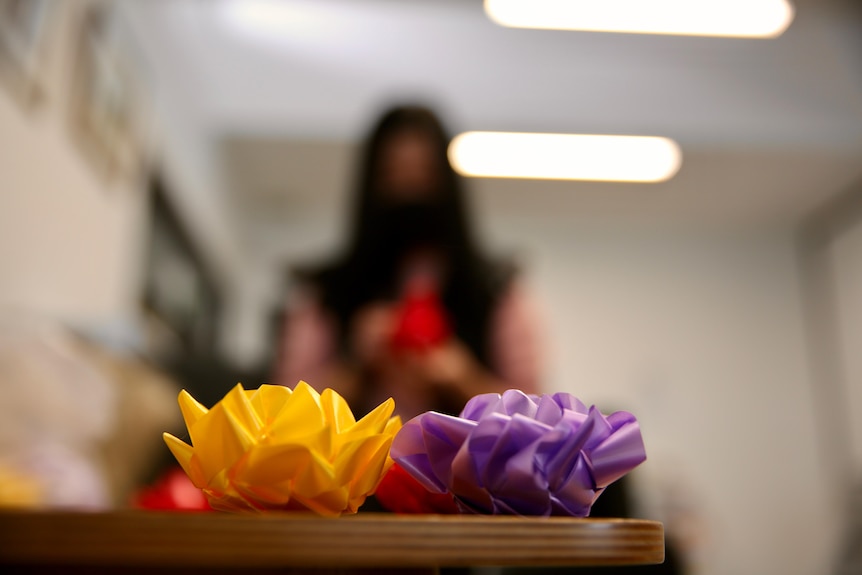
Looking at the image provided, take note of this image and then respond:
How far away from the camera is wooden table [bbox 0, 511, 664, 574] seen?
226mm

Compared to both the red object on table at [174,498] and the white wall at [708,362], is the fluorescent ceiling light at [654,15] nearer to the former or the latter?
the white wall at [708,362]

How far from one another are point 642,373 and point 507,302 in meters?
3.11

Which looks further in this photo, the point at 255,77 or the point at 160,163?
the point at 255,77

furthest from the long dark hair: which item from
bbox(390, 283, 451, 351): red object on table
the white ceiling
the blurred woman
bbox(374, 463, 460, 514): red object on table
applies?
the white ceiling

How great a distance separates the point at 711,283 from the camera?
4.52 m

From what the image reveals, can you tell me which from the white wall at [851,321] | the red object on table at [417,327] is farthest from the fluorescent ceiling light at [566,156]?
the red object on table at [417,327]

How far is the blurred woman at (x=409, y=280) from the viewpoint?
4.56 ft

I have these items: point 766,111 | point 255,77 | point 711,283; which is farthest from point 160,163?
point 711,283

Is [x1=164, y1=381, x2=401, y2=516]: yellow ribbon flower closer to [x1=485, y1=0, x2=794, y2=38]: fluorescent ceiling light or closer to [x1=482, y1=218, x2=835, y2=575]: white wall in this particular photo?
[x1=485, y1=0, x2=794, y2=38]: fluorescent ceiling light

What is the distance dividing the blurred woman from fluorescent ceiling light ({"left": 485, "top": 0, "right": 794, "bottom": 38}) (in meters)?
1.17

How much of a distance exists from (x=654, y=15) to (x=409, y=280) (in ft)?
5.32

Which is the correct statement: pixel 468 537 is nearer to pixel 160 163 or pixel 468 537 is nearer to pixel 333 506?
pixel 333 506

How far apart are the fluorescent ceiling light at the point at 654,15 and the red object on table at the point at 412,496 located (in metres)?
2.45

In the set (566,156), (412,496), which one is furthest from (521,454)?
(566,156)
